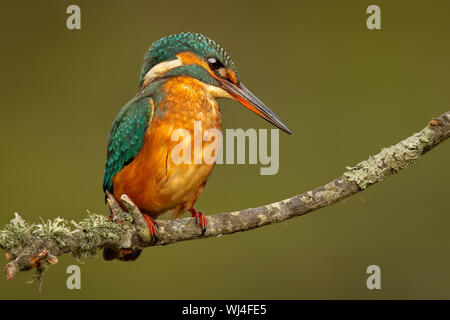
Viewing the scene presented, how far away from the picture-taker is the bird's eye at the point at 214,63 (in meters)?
2.47

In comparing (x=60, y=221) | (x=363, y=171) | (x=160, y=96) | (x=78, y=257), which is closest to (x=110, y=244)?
(x=78, y=257)

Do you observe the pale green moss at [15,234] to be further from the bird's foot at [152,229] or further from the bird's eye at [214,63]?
the bird's eye at [214,63]

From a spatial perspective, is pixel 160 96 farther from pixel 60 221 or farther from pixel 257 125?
pixel 257 125

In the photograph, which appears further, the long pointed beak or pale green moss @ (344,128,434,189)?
the long pointed beak

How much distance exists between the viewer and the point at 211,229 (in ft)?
6.84

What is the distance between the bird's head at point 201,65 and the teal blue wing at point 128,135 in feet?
0.63

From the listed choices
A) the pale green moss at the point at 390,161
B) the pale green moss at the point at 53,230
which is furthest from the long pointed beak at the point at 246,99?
the pale green moss at the point at 53,230

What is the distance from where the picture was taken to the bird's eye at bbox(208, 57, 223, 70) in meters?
2.47

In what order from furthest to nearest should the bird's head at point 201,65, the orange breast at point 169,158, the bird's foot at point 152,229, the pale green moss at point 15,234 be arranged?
the bird's head at point 201,65
the orange breast at point 169,158
the bird's foot at point 152,229
the pale green moss at point 15,234

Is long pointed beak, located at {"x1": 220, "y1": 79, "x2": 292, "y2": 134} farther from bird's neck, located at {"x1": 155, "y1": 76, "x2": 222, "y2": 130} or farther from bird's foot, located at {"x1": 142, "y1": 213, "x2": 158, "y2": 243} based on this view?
bird's foot, located at {"x1": 142, "y1": 213, "x2": 158, "y2": 243}

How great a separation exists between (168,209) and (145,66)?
63 cm

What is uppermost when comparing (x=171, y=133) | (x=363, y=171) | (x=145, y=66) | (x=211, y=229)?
(x=145, y=66)

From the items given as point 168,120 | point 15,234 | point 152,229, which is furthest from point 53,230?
point 168,120

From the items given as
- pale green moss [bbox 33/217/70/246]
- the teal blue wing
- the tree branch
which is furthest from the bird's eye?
pale green moss [bbox 33/217/70/246]
